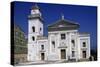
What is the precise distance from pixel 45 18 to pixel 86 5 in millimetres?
773

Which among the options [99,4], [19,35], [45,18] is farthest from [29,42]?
[99,4]

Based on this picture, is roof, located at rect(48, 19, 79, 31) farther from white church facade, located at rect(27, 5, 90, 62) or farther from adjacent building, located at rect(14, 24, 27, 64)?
adjacent building, located at rect(14, 24, 27, 64)

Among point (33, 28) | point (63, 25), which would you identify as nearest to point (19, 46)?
point (33, 28)

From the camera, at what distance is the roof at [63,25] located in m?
3.83

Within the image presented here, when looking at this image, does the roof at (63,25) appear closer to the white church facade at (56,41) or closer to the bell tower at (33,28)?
the white church facade at (56,41)

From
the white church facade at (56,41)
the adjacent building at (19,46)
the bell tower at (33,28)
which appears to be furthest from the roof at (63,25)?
the adjacent building at (19,46)

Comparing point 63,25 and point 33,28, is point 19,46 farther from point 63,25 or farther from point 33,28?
point 63,25

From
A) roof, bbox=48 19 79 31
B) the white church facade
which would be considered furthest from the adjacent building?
roof, bbox=48 19 79 31

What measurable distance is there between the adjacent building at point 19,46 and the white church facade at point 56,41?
8 centimetres

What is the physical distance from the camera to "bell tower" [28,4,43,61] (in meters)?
3.63
